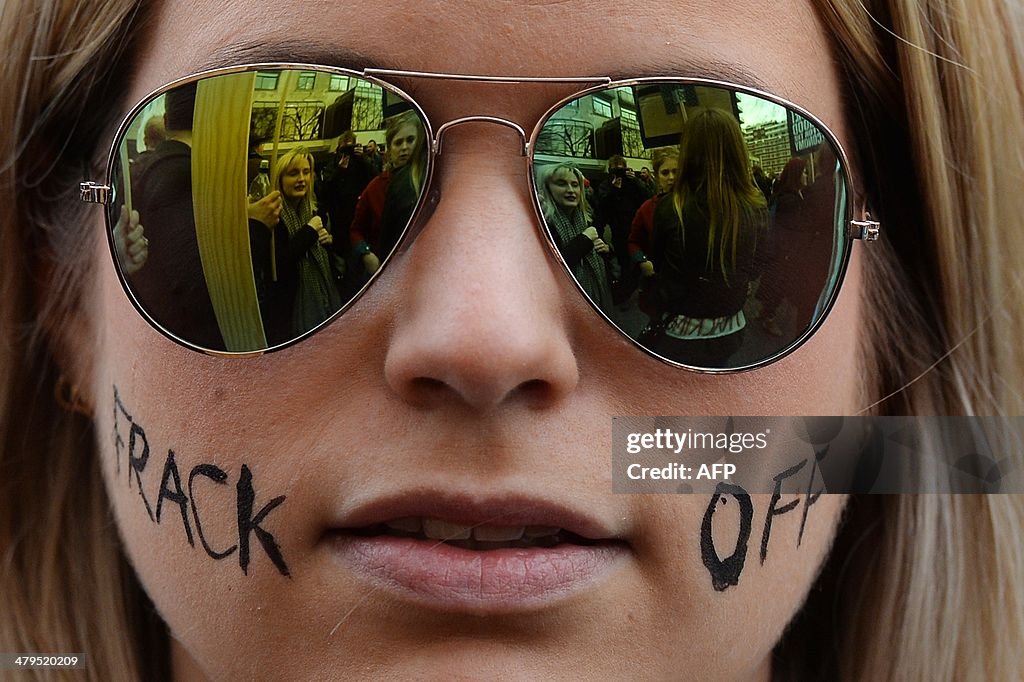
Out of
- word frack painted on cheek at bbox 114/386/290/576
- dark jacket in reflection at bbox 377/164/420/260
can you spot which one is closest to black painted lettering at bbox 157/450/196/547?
word frack painted on cheek at bbox 114/386/290/576

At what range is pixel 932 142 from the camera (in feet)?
3.65

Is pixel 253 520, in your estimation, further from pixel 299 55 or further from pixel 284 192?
pixel 299 55

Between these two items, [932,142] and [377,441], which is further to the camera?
[932,142]

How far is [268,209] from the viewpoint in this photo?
0.93 metres

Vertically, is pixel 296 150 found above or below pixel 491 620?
above

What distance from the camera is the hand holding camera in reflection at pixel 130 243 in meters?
1.00

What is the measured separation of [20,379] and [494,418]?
2.43ft

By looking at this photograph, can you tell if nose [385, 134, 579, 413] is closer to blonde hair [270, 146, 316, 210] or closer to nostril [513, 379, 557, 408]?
nostril [513, 379, 557, 408]

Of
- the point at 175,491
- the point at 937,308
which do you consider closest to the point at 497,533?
the point at 175,491

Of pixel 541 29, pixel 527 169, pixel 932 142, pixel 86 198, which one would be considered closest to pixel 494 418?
pixel 527 169

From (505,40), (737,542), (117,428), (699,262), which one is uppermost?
(505,40)

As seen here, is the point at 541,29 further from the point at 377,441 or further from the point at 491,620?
the point at 491,620

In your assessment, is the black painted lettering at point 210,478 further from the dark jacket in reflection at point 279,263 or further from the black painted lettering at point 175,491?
the dark jacket in reflection at point 279,263

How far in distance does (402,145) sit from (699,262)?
0.33m
